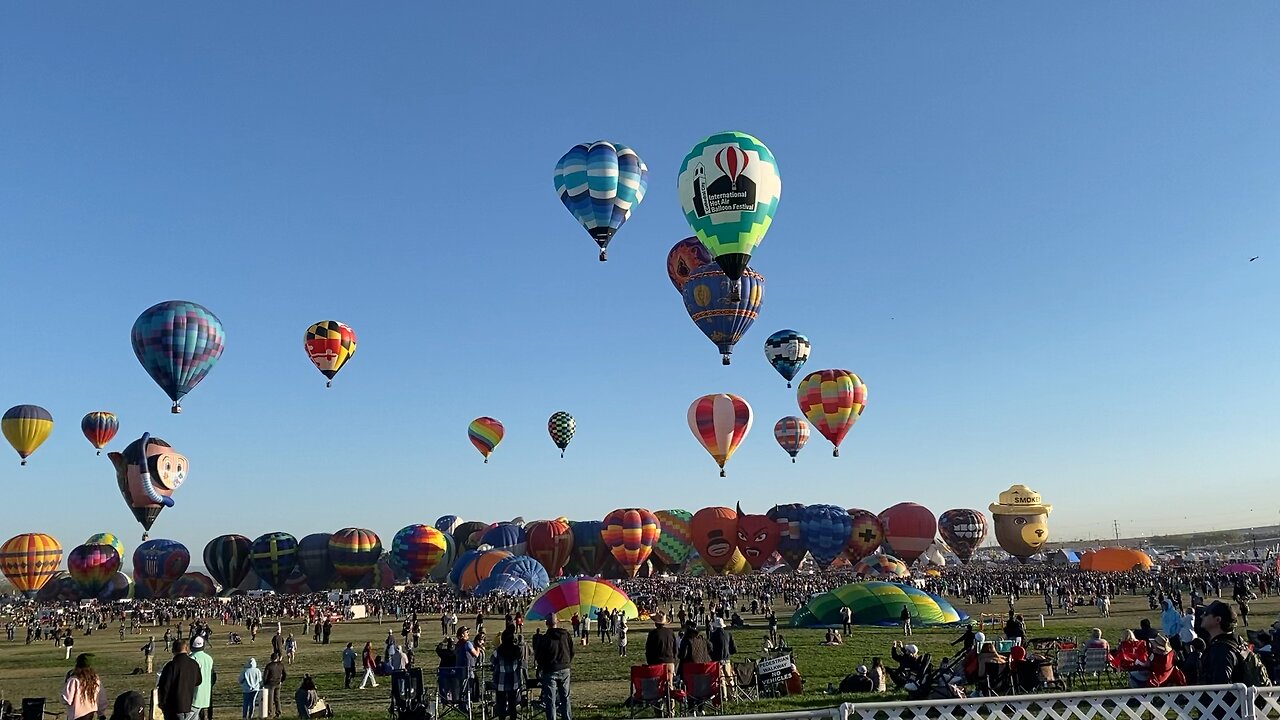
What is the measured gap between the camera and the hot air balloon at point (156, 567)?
253 ft

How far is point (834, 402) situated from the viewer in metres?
52.0

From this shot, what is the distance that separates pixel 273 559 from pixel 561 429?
25.9 meters

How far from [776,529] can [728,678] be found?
57.2 metres

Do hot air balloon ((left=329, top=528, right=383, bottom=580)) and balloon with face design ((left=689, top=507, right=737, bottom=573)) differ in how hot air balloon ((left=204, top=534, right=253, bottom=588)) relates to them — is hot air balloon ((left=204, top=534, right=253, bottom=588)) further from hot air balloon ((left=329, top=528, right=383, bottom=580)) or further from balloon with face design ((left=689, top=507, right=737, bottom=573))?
balloon with face design ((left=689, top=507, right=737, bottom=573))

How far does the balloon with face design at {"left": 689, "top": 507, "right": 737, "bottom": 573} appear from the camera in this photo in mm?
72562

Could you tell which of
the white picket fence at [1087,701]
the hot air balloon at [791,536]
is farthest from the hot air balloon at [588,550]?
the white picket fence at [1087,701]

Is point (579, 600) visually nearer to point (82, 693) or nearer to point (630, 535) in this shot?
point (82, 693)

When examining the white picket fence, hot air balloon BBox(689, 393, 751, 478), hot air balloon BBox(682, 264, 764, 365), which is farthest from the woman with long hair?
hot air balloon BBox(689, 393, 751, 478)

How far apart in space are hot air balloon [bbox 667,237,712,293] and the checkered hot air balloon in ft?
62.6

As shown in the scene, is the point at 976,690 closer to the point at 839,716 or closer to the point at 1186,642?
the point at 1186,642

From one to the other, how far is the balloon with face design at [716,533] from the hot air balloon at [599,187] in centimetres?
3953

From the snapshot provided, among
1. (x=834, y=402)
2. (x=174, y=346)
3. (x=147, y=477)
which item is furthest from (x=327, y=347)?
(x=834, y=402)

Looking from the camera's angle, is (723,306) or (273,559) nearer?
(723,306)

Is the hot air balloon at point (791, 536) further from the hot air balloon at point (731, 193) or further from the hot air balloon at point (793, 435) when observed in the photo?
the hot air balloon at point (731, 193)
